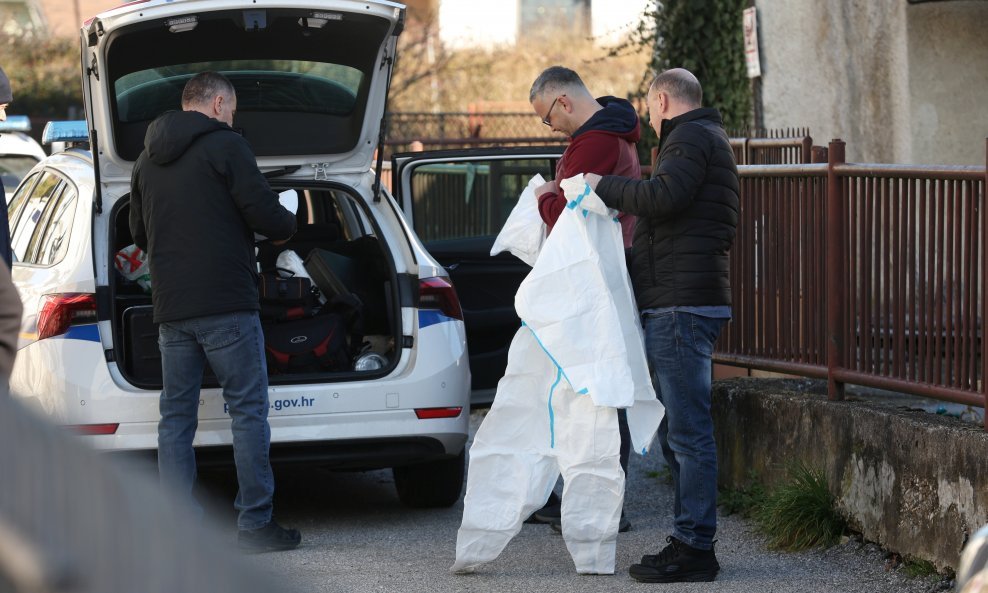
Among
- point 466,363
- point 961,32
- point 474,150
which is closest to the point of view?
point 466,363

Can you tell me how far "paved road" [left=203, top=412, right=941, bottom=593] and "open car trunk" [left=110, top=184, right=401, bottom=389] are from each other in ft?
2.23

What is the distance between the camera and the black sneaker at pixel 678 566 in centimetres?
471

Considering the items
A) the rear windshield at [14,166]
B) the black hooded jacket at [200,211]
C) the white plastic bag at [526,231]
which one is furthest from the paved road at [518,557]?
the rear windshield at [14,166]

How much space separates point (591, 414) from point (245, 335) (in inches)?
53.2

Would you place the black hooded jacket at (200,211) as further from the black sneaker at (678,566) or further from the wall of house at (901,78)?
the wall of house at (901,78)

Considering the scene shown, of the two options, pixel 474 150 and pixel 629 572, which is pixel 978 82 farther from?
pixel 629 572

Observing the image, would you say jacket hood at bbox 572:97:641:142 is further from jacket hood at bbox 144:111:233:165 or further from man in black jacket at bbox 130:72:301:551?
jacket hood at bbox 144:111:233:165

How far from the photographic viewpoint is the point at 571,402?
4750mm

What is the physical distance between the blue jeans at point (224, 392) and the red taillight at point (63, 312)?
32cm

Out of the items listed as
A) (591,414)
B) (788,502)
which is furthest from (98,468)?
(788,502)

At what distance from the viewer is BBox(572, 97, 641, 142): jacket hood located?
199 inches

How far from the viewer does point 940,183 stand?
4.79 meters

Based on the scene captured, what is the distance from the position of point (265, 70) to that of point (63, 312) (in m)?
1.44

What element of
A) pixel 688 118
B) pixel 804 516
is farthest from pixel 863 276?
pixel 688 118
